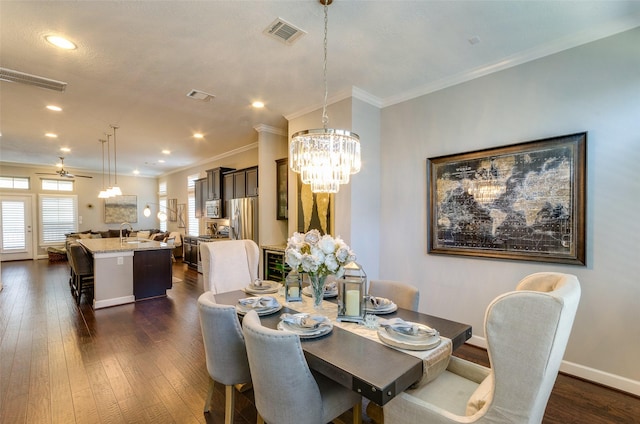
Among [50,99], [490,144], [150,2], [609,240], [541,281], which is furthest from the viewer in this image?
[50,99]

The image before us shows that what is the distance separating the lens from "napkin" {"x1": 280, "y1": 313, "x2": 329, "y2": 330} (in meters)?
1.65

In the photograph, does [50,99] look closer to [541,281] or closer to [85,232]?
[541,281]

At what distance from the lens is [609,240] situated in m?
2.41

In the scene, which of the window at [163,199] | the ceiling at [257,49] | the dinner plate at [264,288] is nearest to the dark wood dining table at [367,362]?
the dinner plate at [264,288]

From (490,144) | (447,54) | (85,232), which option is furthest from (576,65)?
(85,232)

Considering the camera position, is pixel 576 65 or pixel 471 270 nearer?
pixel 576 65

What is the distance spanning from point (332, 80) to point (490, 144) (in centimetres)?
183

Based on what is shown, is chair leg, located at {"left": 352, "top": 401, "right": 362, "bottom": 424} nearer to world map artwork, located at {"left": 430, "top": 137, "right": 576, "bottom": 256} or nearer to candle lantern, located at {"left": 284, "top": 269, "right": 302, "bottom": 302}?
candle lantern, located at {"left": 284, "top": 269, "right": 302, "bottom": 302}

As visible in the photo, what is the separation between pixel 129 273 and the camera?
191 inches

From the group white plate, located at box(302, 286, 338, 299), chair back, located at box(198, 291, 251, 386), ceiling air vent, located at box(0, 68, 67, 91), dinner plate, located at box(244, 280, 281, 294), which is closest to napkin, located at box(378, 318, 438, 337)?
white plate, located at box(302, 286, 338, 299)

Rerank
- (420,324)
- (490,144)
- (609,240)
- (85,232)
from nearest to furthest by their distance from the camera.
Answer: (420,324) → (609,240) → (490,144) → (85,232)

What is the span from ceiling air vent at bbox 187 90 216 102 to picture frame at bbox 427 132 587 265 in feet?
9.51

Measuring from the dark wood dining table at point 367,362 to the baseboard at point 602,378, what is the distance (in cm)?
150

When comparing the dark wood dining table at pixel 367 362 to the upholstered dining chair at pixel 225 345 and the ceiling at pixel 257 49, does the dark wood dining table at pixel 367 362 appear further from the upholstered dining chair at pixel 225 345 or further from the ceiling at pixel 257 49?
the ceiling at pixel 257 49
